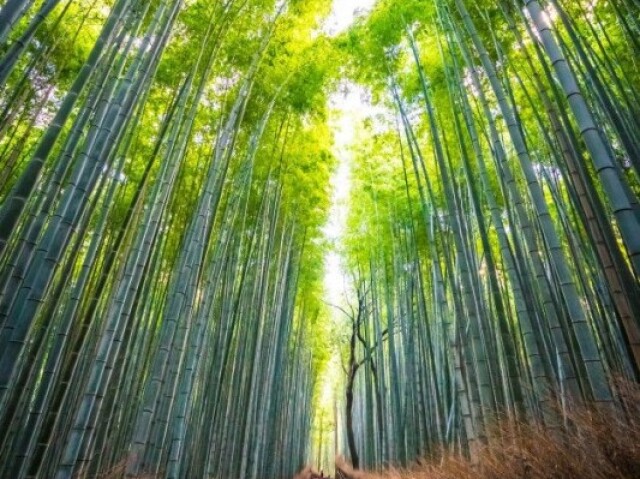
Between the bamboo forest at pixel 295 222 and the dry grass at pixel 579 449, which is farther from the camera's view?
the bamboo forest at pixel 295 222

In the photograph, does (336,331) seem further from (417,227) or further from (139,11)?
(139,11)

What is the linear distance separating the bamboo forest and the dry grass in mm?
12

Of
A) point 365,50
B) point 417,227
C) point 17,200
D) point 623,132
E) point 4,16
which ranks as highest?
point 365,50

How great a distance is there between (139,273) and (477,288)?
262cm

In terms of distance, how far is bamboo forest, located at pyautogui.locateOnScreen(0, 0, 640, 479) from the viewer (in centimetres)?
208

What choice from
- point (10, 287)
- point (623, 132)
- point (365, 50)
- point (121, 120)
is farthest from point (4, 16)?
point (365, 50)

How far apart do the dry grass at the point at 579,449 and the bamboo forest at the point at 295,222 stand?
0.01 m

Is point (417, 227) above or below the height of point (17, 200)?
above

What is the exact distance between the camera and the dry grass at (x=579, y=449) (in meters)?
1.34

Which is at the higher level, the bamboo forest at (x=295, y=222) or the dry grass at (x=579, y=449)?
the bamboo forest at (x=295, y=222)

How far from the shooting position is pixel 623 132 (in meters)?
3.04

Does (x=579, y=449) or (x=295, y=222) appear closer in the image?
(x=579, y=449)

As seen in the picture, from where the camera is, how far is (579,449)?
156 centimetres

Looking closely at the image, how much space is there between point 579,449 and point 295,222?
20.7ft
